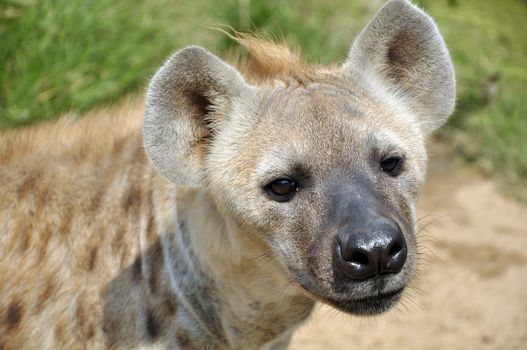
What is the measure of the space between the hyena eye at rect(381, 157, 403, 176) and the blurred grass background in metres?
1.28

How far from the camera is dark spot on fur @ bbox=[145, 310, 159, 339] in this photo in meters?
3.16

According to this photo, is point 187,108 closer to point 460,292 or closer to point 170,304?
point 170,304

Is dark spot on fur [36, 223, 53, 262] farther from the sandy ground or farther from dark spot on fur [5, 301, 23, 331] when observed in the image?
the sandy ground

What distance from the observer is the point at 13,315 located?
326cm

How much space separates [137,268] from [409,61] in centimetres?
124

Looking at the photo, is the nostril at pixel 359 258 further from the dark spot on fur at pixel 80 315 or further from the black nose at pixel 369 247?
the dark spot on fur at pixel 80 315

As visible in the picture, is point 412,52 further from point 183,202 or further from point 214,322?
point 214,322

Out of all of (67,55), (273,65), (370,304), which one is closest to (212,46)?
(67,55)

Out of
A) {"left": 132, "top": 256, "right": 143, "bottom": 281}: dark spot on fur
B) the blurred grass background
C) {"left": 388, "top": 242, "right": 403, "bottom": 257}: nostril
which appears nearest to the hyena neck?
{"left": 132, "top": 256, "right": 143, "bottom": 281}: dark spot on fur

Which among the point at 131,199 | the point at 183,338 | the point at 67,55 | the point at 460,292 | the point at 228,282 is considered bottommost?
the point at 460,292

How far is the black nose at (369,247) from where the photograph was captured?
261cm

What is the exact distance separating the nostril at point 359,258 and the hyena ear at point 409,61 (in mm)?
802

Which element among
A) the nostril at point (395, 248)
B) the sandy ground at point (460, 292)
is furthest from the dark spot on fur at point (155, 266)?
the sandy ground at point (460, 292)

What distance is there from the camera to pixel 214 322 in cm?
323
